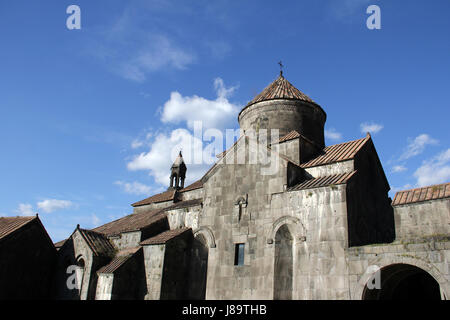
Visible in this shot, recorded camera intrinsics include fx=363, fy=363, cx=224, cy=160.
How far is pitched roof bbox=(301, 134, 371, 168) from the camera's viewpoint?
12.6 m

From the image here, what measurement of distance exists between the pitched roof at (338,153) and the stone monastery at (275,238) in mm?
80

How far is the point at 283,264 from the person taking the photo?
11547 mm

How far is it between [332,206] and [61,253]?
465 inches

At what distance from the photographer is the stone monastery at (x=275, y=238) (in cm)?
1025

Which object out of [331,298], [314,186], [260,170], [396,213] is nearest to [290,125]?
[260,170]

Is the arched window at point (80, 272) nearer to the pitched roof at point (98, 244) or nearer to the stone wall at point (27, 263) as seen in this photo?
the pitched roof at point (98, 244)

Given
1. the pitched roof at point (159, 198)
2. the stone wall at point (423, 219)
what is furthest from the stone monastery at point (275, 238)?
the pitched roof at point (159, 198)

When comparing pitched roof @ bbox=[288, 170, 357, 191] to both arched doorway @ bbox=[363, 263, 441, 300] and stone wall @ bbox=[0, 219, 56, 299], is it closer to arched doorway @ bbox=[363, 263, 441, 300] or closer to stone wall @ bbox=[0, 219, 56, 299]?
arched doorway @ bbox=[363, 263, 441, 300]

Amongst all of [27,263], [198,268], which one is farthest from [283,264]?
[27,263]

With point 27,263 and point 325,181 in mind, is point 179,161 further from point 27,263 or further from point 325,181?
point 325,181

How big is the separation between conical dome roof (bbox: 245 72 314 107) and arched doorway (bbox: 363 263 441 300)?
829 cm

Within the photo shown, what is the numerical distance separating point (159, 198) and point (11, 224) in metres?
7.54
